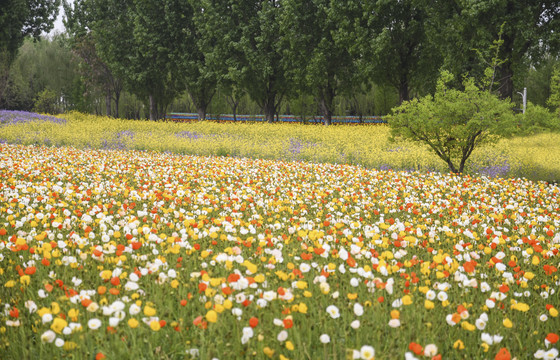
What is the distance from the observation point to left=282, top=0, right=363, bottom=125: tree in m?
26.0

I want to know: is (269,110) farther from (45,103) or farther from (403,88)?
(45,103)

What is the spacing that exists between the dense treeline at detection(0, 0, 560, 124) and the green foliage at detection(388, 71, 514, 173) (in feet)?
28.9

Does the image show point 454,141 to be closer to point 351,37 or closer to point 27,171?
point 27,171

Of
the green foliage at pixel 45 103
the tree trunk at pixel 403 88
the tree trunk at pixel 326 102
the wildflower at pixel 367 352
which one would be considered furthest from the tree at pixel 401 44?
the green foliage at pixel 45 103

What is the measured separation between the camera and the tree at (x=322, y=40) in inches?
1023

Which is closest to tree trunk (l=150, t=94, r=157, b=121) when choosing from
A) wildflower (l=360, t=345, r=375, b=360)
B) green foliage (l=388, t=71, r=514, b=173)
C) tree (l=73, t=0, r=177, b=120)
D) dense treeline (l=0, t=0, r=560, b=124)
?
tree (l=73, t=0, r=177, b=120)

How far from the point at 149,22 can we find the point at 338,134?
21.9 meters

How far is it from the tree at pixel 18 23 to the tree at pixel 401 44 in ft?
100

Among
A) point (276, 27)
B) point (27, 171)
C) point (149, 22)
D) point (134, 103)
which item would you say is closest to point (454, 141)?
point (27, 171)

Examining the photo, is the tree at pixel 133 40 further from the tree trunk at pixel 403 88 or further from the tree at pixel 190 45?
the tree trunk at pixel 403 88

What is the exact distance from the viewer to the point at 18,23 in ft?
120

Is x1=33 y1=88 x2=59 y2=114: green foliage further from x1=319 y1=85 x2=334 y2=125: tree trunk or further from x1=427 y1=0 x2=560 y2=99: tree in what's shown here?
x1=427 y1=0 x2=560 y2=99: tree

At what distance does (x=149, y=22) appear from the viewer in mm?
33562

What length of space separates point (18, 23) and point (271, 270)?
43.1m
